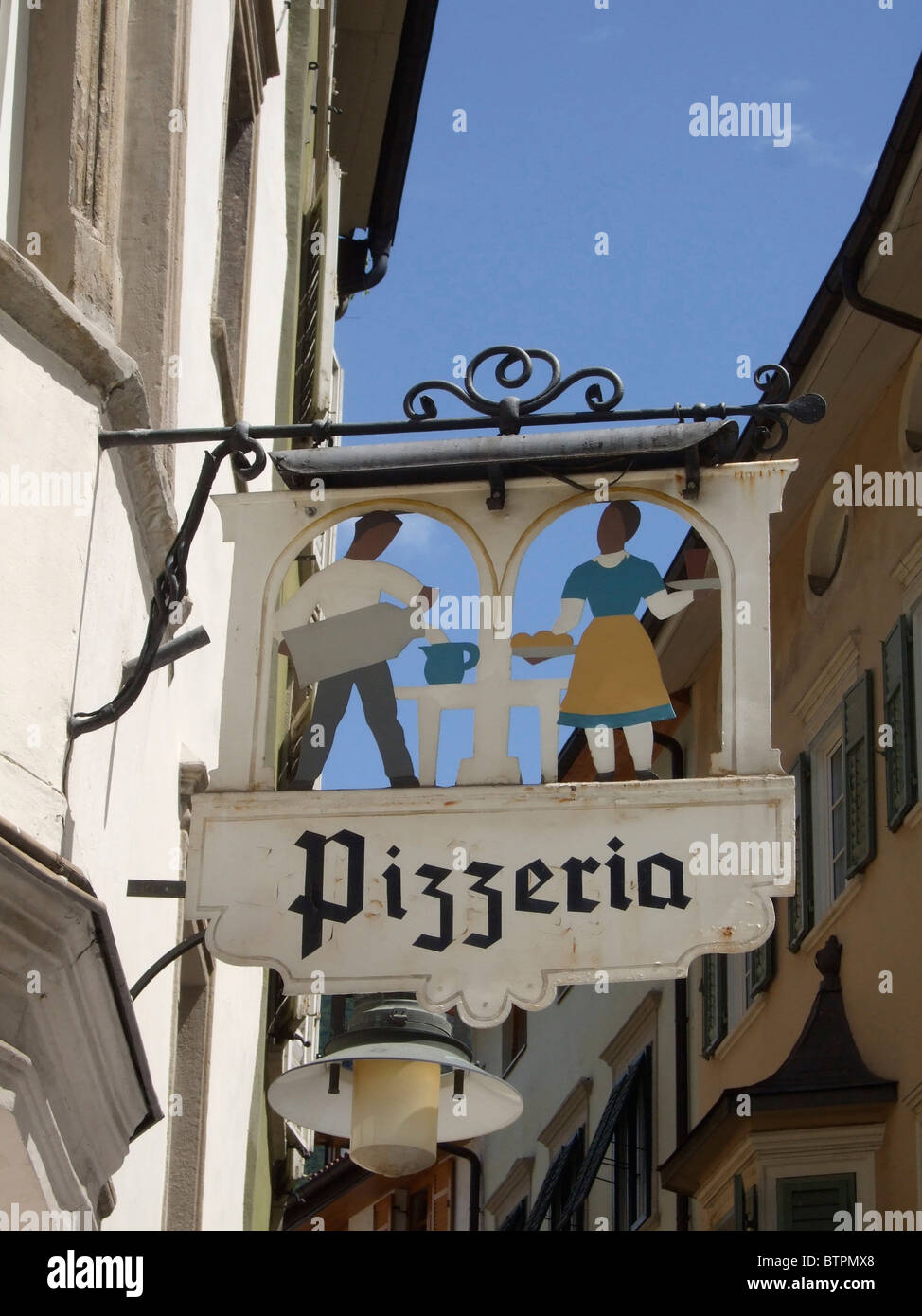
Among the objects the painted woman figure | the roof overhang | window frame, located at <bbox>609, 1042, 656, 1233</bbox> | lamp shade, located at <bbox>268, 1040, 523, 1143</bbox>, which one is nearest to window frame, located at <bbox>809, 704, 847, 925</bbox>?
window frame, located at <bbox>609, 1042, 656, 1233</bbox>

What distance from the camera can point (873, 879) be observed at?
13.7 meters

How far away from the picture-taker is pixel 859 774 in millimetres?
14172

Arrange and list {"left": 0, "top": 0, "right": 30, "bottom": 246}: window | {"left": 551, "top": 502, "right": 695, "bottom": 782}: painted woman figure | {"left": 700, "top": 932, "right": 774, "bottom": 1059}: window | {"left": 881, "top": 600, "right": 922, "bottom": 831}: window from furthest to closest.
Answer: {"left": 700, "top": 932, "right": 774, "bottom": 1059}: window
{"left": 881, "top": 600, "right": 922, "bottom": 831}: window
{"left": 0, "top": 0, "right": 30, "bottom": 246}: window
{"left": 551, "top": 502, "right": 695, "bottom": 782}: painted woman figure

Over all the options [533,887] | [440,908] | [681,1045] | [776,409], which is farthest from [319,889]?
[681,1045]

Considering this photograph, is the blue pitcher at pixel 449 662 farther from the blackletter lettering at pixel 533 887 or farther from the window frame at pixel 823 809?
the window frame at pixel 823 809

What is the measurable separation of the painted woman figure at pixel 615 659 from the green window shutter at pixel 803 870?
918 centimetres

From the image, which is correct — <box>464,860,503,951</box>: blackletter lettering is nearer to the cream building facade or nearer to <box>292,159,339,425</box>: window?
<box>292,159,339,425</box>: window

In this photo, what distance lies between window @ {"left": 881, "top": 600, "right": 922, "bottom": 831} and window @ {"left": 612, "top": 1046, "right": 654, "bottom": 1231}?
5.96 m

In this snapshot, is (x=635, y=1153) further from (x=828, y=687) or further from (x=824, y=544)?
(x=824, y=544)

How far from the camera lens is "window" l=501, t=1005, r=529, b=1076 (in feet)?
82.0

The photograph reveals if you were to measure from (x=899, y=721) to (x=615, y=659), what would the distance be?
786 cm

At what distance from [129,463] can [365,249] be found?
44.5 feet

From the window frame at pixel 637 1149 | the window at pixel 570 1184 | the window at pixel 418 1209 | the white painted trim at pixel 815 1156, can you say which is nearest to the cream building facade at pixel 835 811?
the white painted trim at pixel 815 1156

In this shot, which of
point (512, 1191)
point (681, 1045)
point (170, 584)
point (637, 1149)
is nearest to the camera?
point (170, 584)
